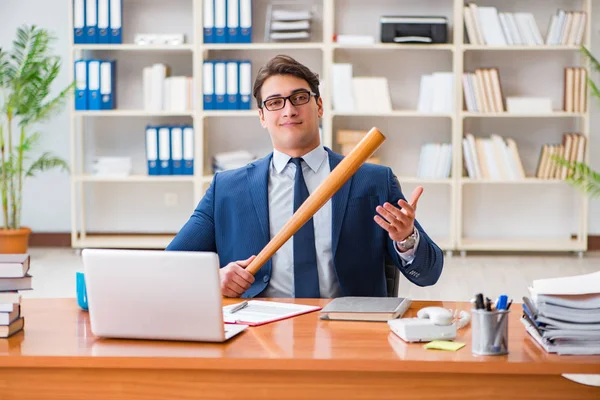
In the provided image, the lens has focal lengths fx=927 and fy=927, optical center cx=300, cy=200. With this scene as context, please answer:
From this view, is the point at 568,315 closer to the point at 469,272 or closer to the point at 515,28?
the point at 469,272

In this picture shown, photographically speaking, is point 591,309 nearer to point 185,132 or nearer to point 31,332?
point 31,332

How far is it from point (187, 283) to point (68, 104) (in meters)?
5.08

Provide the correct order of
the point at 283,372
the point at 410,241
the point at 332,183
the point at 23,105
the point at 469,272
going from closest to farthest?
1. the point at 283,372
2. the point at 332,183
3. the point at 410,241
4. the point at 469,272
5. the point at 23,105

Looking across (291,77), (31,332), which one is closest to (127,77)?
(291,77)

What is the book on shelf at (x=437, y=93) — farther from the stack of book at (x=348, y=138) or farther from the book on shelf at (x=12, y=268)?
the book on shelf at (x=12, y=268)

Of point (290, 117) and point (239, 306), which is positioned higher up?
point (290, 117)

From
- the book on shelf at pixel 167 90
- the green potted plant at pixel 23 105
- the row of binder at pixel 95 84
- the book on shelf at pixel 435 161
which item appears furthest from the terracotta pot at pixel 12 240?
the book on shelf at pixel 435 161

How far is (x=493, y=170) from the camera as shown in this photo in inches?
243

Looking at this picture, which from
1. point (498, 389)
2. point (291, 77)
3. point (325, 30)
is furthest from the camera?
point (325, 30)

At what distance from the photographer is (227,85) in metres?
6.17

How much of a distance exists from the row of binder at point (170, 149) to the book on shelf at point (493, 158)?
72.8 inches

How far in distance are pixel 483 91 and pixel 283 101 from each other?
3.95 meters

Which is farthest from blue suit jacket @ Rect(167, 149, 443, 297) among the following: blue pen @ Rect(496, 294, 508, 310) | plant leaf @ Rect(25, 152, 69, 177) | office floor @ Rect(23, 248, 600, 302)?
plant leaf @ Rect(25, 152, 69, 177)

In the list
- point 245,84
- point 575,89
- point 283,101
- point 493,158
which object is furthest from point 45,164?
point 283,101
